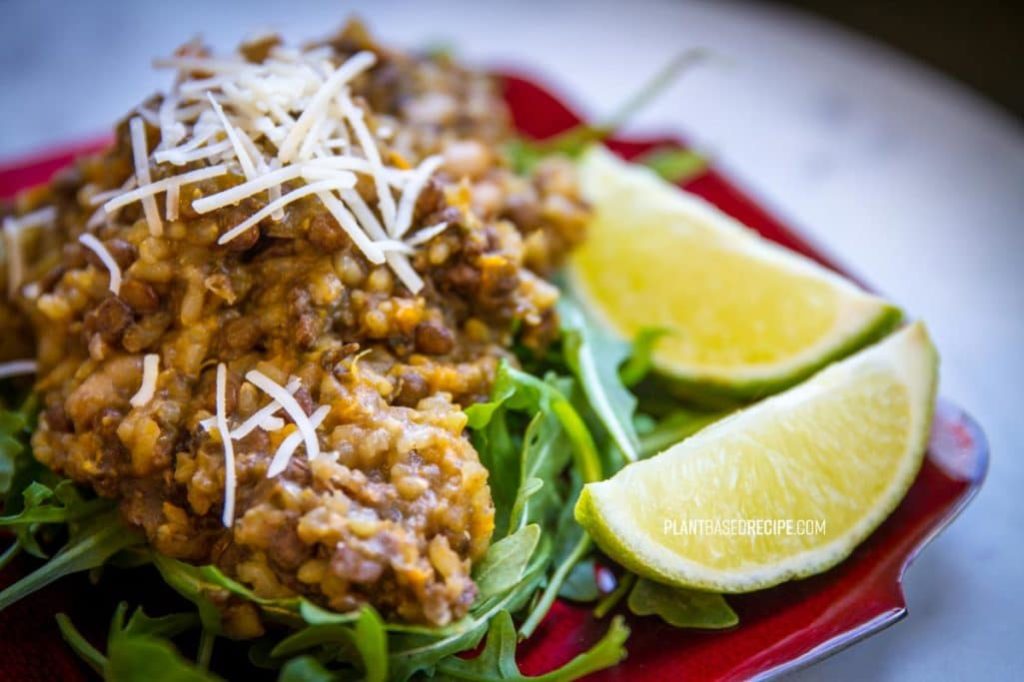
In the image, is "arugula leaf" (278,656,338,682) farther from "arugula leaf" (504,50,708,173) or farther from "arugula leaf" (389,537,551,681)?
"arugula leaf" (504,50,708,173)

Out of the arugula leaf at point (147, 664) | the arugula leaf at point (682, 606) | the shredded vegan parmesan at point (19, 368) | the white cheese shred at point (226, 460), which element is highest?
the white cheese shred at point (226, 460)

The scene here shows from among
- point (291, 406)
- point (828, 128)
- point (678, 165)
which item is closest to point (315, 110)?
point (291, 406)

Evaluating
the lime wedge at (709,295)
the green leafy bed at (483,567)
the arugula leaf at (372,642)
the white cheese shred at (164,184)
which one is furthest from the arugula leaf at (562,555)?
the white cheese shred at (164,184)

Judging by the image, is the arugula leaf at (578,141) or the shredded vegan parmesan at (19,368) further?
the arugula leaf at (578,141)

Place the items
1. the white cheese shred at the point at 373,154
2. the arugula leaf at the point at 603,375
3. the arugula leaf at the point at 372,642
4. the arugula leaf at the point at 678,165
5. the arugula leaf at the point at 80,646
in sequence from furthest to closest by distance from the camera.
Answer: the arugula leaf at the point at 678,165 < the arugula leaf at the point at 603,375 < the white cheese shred at the point at 373,154 < the arugula leaf at the point at 80,646 < the arugula leaf at the point at 372,642

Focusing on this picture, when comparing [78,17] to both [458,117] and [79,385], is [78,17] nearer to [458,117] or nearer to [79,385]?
[458,117]

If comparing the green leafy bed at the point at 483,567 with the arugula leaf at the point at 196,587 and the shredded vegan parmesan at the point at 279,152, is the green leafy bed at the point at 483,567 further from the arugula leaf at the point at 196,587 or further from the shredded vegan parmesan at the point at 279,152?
the shredded vegan parmesan at the point at 279,152
